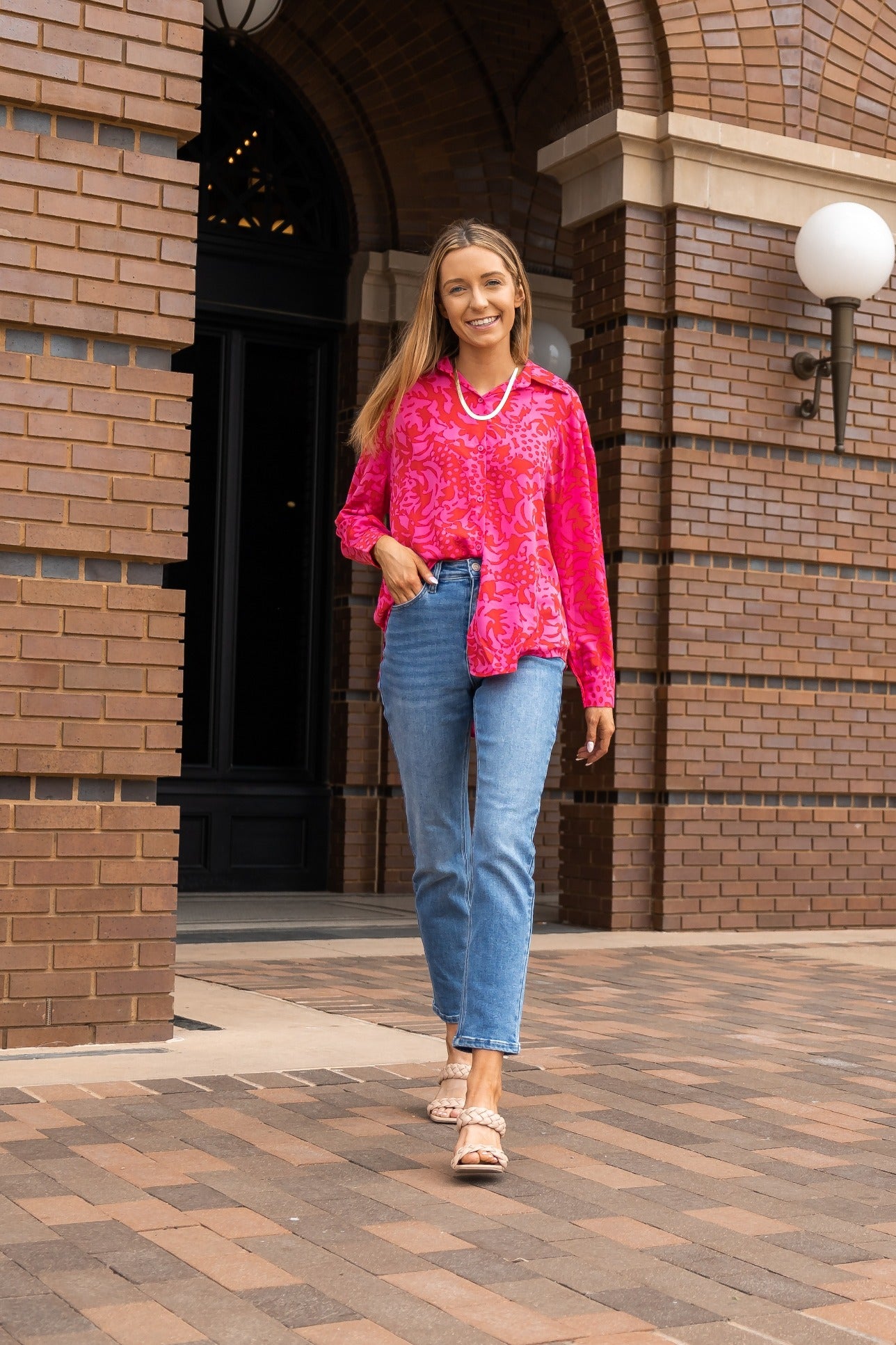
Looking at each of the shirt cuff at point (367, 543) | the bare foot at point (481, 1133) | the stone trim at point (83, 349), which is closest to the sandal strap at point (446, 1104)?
the bare foot at point (481, 1133)

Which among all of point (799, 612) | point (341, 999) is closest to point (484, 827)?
point (341, 999)

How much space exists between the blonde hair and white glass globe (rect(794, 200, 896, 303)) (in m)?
4.52

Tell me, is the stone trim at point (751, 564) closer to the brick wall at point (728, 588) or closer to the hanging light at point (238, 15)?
the brick wall at point (728, 588)

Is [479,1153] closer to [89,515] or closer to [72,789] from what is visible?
[72,789]

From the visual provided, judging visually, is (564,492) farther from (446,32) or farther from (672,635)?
(446,32)

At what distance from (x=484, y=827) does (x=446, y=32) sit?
7796 millimetres

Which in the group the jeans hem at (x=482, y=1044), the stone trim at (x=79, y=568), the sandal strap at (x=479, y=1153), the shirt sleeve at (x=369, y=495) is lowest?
the sandal strap at (x=479, y=1153)

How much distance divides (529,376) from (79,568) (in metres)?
1.40

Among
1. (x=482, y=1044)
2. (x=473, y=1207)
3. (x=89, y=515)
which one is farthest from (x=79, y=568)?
(x=473, y=1207)

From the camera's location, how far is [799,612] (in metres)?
8.16

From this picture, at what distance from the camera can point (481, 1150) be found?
9.75 ft

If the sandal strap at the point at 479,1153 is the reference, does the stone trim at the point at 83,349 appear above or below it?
above

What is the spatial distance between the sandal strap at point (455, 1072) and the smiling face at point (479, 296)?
4.93 ft

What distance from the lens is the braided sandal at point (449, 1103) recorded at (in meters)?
3.46
